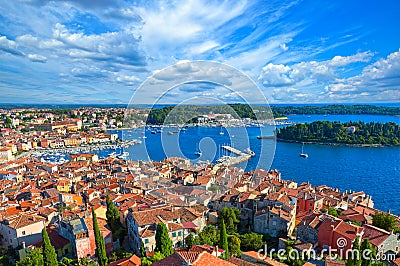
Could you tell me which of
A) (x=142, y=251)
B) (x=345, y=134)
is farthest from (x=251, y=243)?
(x=345, y=134)

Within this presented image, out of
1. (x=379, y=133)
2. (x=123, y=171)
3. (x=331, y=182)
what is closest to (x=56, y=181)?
(x=123, y=171)

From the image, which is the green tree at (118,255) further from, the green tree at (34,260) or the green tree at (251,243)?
the green tree at (251,243)

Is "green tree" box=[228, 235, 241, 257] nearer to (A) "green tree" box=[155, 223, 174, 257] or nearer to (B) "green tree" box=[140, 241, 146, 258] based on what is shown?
(A) "green tree" box=[155, 223, 174, 257]

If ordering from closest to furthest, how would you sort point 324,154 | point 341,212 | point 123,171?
point 341,212, point 123,171, point 324,154

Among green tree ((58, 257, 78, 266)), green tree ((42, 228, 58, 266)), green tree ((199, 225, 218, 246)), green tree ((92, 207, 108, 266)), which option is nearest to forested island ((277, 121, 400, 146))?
green tree ((199, 225, 218, 246))

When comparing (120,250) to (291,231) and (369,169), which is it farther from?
(369,169)

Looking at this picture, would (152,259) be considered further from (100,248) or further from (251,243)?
(251,243)
